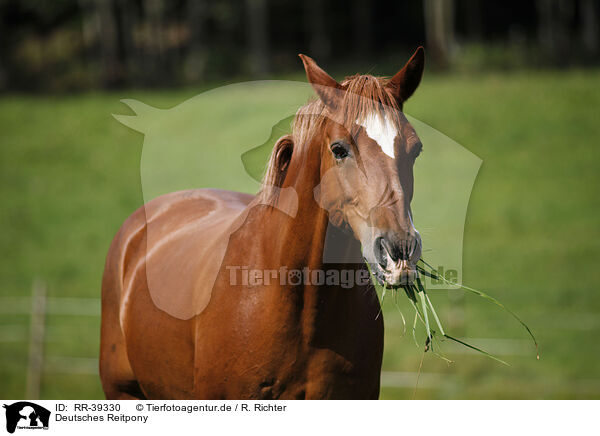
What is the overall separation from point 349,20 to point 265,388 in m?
28.1

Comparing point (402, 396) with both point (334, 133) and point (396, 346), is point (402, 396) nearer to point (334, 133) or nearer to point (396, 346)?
point (396, 346)

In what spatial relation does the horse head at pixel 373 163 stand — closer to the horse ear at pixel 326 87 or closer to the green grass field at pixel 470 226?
the horse ear at pixel 326 87

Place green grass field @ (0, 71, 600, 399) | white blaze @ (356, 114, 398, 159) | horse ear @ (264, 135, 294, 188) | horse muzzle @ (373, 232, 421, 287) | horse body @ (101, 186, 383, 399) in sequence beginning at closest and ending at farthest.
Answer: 1. horse muzzle @ (373, 232, 421, 287)
2. white blaze @ (356, 114, 398, 159)
3. horse body @ (101, 186, 383, 399)
4. horse ear @ (264, 135, 294, 188)
5. green grass field @ (0, 71, 600, 399)

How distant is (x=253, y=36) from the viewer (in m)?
27.9

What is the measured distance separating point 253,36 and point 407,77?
26.5m

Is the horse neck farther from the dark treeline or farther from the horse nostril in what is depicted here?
the dark treeline

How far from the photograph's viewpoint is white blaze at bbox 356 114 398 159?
2377 mm

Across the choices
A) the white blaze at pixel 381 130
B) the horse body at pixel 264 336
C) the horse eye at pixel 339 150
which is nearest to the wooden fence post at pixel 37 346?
the horse body at pixel 264 336

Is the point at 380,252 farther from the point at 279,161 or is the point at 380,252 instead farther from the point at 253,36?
the point at 253,36

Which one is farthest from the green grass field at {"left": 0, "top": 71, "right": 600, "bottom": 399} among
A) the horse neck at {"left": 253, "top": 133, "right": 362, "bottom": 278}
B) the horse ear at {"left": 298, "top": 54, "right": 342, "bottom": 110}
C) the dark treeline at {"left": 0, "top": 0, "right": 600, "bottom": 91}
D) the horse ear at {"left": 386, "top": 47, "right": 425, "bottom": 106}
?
the horse ear at {"left": 298, "top": 54, "right": 342, "bottom": 110}

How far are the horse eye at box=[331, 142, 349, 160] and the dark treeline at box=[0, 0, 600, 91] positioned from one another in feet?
62.0

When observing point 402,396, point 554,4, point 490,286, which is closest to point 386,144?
point 402,396

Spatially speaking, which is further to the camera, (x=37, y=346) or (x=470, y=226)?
(x=470, y=226)
